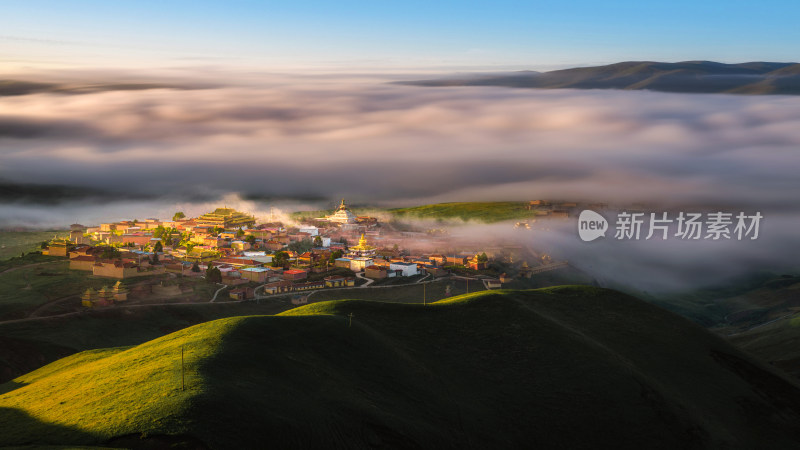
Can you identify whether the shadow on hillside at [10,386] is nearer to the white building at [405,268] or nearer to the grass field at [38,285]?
the grass field at [38,285]

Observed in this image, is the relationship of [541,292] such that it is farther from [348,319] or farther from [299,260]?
[299,260]

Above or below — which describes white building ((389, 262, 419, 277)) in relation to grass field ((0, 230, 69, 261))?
below

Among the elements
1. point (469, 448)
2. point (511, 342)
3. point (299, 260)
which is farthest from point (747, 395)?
point (299, 260)

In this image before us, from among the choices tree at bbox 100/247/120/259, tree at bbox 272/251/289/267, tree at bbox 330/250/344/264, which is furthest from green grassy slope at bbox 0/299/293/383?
tree at bbox 330/250/344/264

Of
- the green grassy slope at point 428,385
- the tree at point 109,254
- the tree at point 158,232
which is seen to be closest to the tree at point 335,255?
the tree at point 158,232

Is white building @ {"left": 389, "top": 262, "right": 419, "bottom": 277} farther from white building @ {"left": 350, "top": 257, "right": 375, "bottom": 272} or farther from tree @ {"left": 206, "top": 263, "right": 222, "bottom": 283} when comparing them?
tree @ {"left": 206, "top": 263, "right": 222, "bottom": 283}

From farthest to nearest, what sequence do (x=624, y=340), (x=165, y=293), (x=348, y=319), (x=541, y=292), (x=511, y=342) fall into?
(x=165, y=293) → (x=541, y=292) → (x=624, y=340) → (x=511, y=342) → (x=348, y=319)

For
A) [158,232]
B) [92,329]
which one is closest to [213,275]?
[92,329]
